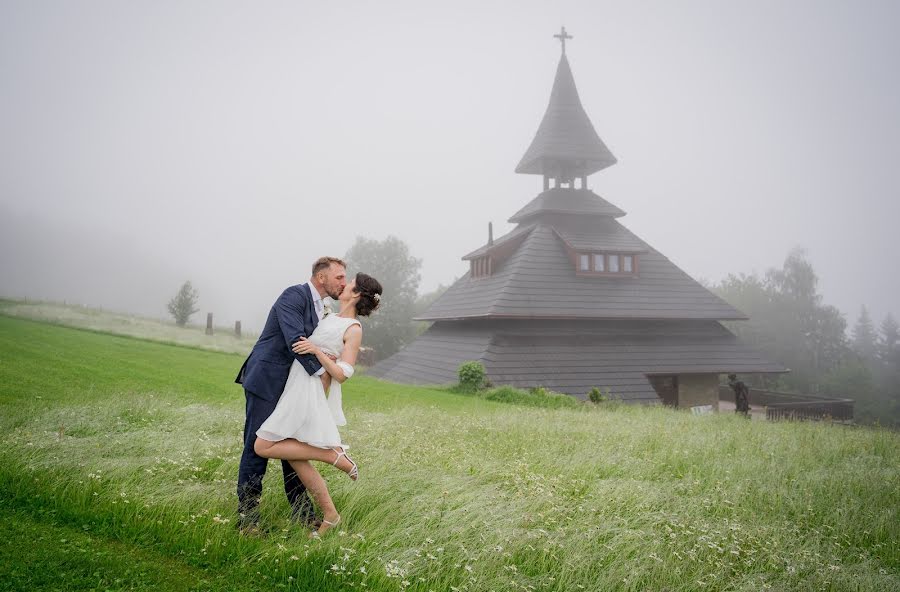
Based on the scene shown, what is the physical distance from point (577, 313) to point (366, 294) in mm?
19212

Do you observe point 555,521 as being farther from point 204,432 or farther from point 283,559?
point 204,432

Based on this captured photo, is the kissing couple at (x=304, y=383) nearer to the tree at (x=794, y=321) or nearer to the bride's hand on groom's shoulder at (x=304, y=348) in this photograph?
the bride's hand on groom's shoulder at (x=304, y=348)

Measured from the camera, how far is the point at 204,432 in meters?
8.05

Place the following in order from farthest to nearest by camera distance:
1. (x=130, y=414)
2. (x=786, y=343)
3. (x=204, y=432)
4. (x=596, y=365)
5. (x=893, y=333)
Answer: (x=893, y=333)
(x=786, y=343)
(x=596, y=365)
(x=130, y=414)
(x=204, y=432)

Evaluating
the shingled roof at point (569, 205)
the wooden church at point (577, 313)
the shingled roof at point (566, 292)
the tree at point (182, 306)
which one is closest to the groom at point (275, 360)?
the wooden church at point (577, 313)

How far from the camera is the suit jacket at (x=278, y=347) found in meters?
4.80

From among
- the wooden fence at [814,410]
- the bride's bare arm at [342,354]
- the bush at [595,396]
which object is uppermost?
the bride's bare arm at [342,354]

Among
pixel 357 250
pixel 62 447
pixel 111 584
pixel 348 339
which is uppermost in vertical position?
pixel 357 250

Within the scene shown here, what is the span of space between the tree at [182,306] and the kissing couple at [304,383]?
35.0 meters

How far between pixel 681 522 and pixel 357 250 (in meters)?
52.0

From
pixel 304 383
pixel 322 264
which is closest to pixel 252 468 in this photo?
pixel 304 383

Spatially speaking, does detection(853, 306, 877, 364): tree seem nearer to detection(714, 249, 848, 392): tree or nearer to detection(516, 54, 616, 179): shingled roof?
detection(714, 249, 848, 392): tree

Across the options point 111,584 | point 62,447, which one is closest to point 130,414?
point 62,447

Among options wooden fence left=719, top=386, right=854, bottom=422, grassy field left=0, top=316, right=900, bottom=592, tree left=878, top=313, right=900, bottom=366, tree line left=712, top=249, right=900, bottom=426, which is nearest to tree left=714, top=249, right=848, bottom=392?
tree line left=712, top=249, right=900, bottom=426
